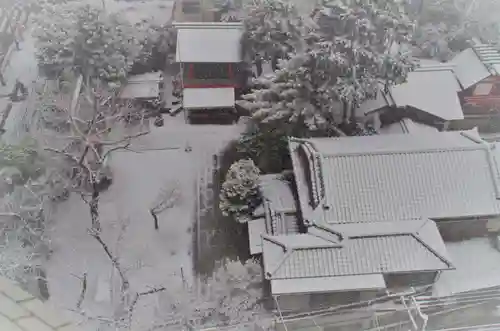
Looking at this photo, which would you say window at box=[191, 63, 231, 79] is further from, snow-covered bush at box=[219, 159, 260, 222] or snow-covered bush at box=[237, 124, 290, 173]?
snow-covered bush at box=[219, 159, 260, 222]

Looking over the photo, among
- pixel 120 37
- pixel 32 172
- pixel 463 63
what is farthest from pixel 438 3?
pixel 32 172

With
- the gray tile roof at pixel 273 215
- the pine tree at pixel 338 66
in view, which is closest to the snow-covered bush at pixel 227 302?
the gray tile roof at pixel 273 215

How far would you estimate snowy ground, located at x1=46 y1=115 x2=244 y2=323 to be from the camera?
22.5ft

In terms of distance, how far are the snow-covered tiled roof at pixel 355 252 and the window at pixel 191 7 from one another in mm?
4805

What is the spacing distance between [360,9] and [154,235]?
365 cm

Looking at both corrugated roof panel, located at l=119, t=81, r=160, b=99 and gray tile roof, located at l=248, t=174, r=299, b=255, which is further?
corrugated roof panel, located at l=119, t=81, r=160, b=99

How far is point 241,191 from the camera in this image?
6.71m

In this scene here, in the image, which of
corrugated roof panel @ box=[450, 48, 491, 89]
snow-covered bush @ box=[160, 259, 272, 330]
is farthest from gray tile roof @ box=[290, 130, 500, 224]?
corrugated roof panel @ box=[450, 48, 491, 89]

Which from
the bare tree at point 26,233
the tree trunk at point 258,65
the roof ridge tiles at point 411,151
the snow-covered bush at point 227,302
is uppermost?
the tree trunk at point 258,65

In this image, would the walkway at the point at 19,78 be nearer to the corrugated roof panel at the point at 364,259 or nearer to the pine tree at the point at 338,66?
the pine tree at the point at 338,66

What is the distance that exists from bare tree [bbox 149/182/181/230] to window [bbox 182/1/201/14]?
3031 millimetres

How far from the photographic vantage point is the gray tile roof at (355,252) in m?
5.65

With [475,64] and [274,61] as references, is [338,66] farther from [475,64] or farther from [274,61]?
[475,64]

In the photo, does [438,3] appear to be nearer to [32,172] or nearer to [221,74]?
[221,74]
